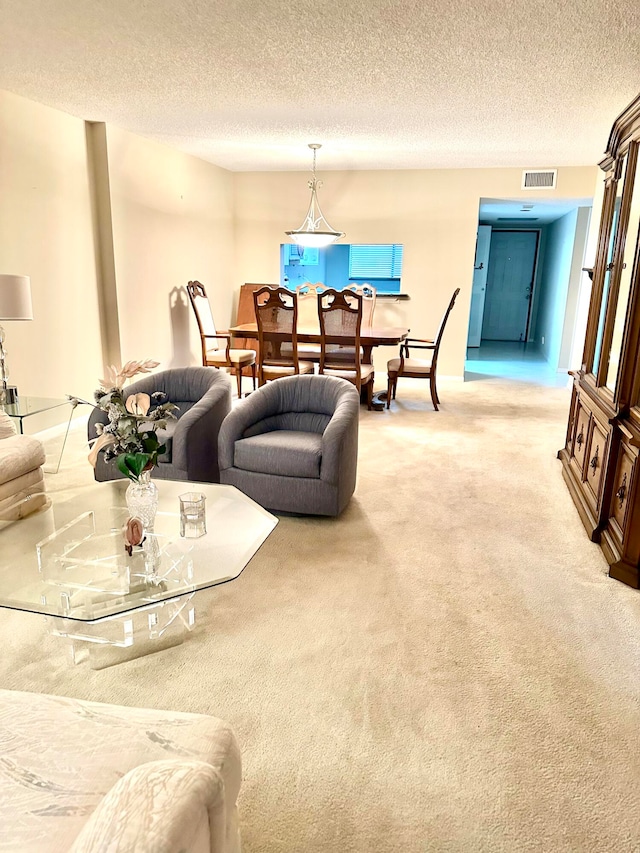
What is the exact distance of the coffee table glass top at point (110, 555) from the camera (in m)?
1.88

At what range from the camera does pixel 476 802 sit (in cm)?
156

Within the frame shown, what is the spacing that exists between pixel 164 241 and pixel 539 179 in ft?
14.1

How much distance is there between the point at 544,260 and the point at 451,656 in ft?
33.8

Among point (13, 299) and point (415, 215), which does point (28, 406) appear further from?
point (415, 215)

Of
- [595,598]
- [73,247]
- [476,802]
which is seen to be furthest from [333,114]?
[476,802]

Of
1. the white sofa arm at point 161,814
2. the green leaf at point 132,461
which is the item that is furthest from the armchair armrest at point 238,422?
the white sofa arm at point 161,814

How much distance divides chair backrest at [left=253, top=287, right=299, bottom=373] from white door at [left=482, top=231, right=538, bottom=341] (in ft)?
22.5

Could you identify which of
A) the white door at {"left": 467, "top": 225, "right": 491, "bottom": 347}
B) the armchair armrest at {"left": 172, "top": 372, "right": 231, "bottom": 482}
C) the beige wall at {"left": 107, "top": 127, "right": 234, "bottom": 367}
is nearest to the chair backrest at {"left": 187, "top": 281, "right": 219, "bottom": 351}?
the beige wall at {"left": 107, "top": 127, "right": 234, "bottom": 367}

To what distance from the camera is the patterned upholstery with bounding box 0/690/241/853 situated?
34.5 inches

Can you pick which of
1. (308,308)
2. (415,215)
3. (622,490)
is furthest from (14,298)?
(415,215)

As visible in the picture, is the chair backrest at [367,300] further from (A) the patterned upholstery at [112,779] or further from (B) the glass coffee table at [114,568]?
(A) the patterned upholstery at [112,779]

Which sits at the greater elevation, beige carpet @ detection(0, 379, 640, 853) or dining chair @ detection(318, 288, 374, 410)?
dining chair @ detection(318, 288, 374, 410)

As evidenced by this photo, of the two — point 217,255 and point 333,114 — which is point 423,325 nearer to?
point 217,255

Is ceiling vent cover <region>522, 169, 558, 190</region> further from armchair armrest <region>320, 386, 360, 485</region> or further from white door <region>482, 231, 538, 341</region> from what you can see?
armchair armrest <region>320, 386, 360, 485</region>
